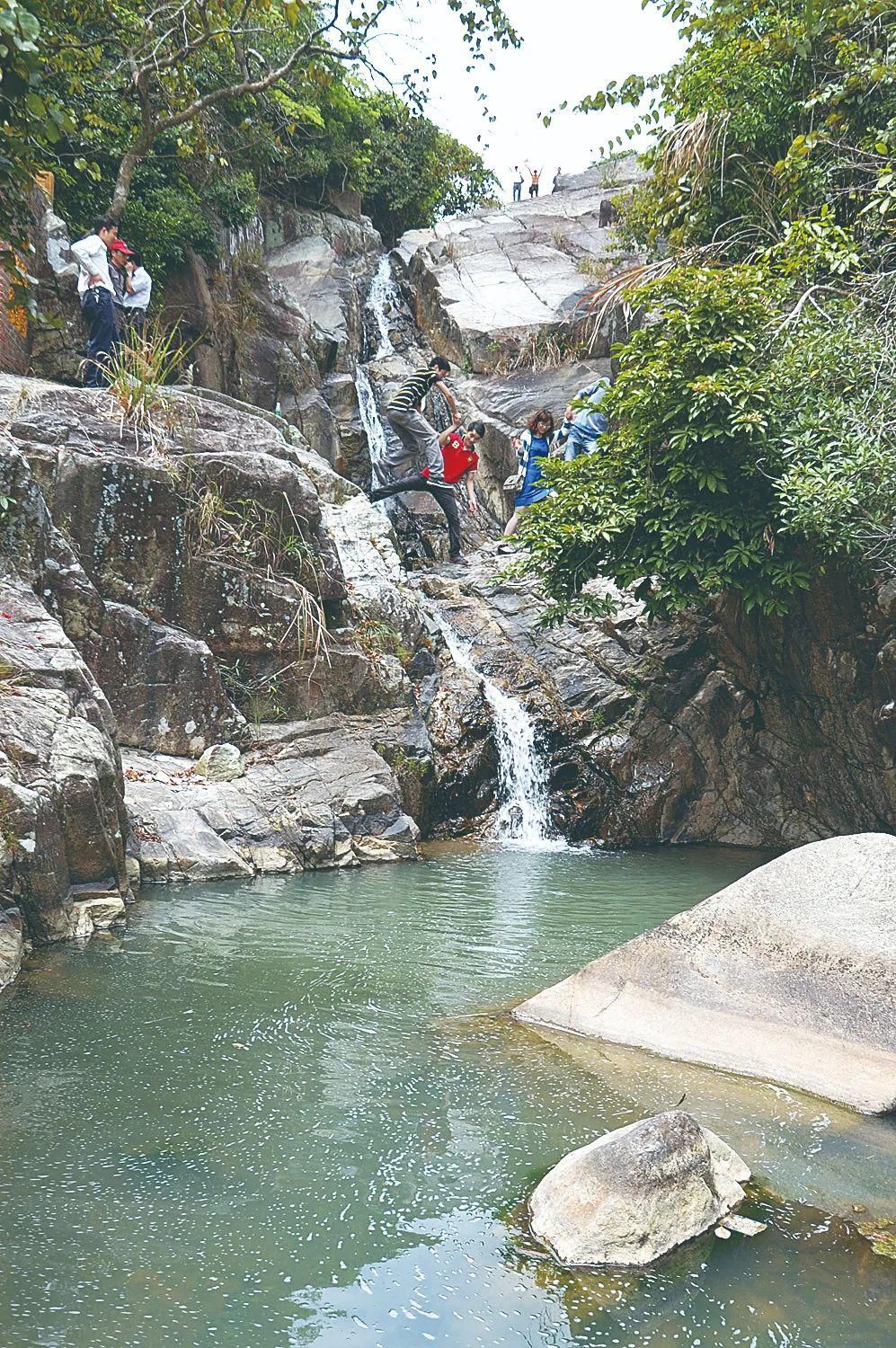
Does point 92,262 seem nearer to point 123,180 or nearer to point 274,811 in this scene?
point 123,180

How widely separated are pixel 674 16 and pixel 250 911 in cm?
1161

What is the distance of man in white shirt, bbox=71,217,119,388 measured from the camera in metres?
12.7

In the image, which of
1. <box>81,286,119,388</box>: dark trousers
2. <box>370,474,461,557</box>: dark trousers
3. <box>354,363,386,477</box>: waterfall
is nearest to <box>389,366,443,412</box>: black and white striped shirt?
<box>370,474,461,557</box>: dark trousers

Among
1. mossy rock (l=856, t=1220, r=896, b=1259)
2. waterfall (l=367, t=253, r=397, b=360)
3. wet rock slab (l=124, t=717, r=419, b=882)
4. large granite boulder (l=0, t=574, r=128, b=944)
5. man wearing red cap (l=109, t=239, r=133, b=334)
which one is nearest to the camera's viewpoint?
mossy rock (l=856, t=1220, r=896, b=1259)

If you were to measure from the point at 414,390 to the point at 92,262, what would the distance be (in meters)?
4.25

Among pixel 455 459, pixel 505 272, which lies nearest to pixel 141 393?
pixel 455 459

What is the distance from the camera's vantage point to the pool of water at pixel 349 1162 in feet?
9.81

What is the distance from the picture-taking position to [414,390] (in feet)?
46.5

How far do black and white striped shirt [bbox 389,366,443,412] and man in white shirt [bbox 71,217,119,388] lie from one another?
11.9ft

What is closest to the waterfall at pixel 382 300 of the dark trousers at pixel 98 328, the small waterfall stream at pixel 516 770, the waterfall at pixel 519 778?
the dark trousers at pixel 98 328

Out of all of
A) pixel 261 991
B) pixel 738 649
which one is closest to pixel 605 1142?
pixel 261 991

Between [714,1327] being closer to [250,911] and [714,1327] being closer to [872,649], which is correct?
[250,911]

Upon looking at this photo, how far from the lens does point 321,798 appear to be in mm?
10008

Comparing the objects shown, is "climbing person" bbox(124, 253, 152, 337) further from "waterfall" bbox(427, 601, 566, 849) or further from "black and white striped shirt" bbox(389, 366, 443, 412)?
"waterfall" bbox(427, 601, 566, 849)
